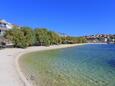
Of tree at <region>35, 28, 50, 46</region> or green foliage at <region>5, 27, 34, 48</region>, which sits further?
tree at <region>35, 28, 50, 46</region>

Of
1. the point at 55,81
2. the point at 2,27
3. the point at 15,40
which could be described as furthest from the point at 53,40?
the point at 55,81

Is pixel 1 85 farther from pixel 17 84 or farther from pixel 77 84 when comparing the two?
pixel 77 84

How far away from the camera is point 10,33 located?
238 ft

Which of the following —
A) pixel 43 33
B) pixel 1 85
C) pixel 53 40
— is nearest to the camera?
pixel 1 85

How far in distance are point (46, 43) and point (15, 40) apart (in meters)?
25.6

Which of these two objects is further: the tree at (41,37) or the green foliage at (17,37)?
the tree at (41,37)

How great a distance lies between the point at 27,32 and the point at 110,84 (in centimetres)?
6126

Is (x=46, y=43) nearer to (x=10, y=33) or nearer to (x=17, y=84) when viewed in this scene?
(x=10, y=33)

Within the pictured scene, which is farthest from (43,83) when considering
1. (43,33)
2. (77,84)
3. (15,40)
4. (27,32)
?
(43,33)

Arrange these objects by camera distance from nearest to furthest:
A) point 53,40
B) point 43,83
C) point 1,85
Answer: point 1,85, point 43,83, point 53,40

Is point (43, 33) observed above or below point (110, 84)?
above

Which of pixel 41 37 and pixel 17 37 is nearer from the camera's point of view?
pixel 17 37

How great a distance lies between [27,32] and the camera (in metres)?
77.6

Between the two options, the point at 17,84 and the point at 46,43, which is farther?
the point at 46,43
